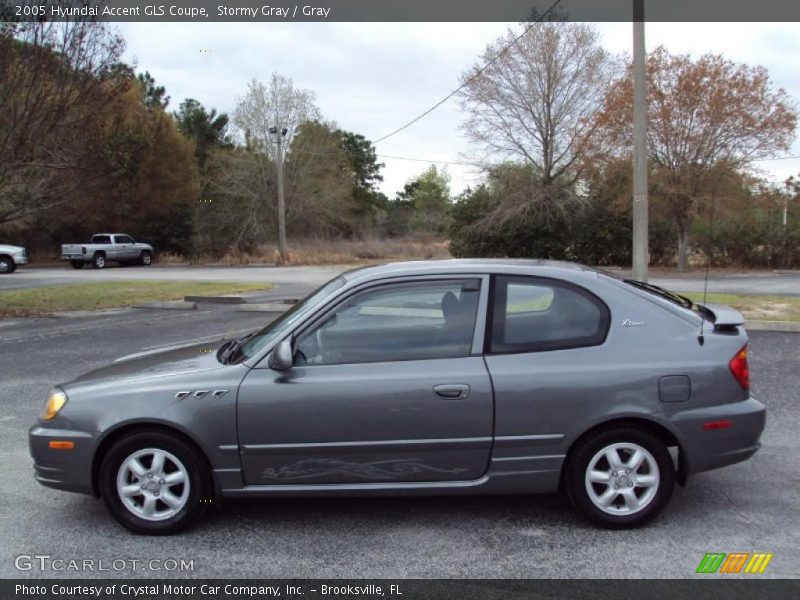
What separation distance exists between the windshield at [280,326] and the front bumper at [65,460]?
95 centimetres

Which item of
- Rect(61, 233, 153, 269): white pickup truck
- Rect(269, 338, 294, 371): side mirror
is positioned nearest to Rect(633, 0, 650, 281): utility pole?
Rect(269, 338, 294, 371): side mirror

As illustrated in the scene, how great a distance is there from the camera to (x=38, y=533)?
3881 millimetres

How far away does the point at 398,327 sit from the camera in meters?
4.06

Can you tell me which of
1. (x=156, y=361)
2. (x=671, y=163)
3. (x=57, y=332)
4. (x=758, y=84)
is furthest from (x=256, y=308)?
(x=758, y=84)

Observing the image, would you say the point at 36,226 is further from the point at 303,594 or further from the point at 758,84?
the point at 303,594

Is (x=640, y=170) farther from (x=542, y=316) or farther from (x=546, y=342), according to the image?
(x=546, y=342)

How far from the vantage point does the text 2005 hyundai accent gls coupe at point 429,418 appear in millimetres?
3721

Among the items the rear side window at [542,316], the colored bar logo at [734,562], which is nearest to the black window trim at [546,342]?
the rear side window at [542,316]

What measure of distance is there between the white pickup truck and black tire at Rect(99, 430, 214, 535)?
36.4 meters

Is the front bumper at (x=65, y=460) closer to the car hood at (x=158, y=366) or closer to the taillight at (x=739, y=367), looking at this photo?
the car hood at (x=158, y=366)

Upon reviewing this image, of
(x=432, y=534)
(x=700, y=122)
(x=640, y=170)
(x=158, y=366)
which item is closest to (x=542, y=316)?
A: (x=432, y=534)

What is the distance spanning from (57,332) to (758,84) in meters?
25.5

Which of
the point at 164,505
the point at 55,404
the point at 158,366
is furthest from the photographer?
the point at 158,366

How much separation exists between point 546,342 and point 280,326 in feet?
5.43
